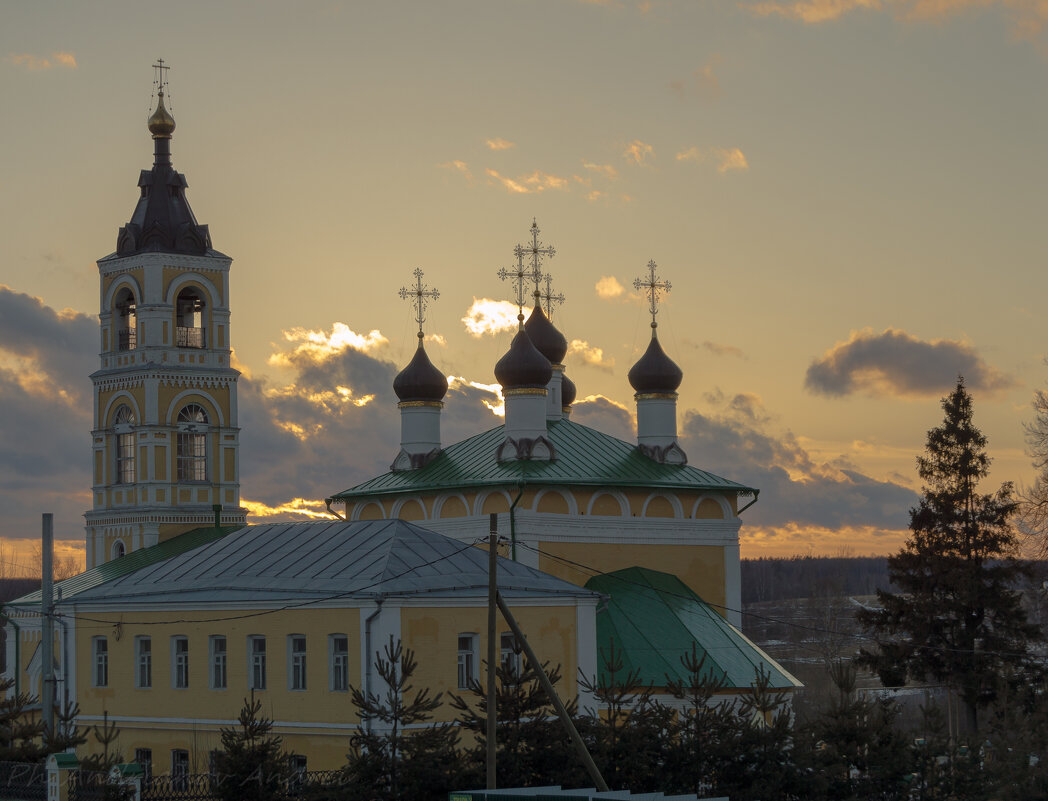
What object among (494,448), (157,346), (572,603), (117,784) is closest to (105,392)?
(157,346)

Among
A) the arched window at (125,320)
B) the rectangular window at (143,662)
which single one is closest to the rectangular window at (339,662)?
the rectangular window at (143,662)

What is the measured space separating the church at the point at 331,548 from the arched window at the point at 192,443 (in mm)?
43

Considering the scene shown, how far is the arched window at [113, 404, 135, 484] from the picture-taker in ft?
118

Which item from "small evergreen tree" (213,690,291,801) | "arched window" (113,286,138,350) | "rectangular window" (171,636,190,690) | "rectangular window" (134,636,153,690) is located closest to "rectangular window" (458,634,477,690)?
"rectangular window" (171,636,190,690)

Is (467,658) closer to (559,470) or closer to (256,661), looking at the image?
(256,661)

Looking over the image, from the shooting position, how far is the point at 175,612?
2739 cm

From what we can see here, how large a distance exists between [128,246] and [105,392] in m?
3.25

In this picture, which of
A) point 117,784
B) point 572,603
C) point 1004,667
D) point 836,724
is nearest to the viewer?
point 117,784

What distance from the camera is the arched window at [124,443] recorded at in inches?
1411

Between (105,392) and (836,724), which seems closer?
(836,724)

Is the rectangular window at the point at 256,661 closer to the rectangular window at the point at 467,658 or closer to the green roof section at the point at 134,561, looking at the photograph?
the rectangular window at the point at 467,658

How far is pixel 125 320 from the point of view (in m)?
36.4

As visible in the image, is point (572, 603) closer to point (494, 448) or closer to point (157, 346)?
point (494, 448)

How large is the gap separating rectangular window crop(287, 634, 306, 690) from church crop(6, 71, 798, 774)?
1.3 inches
